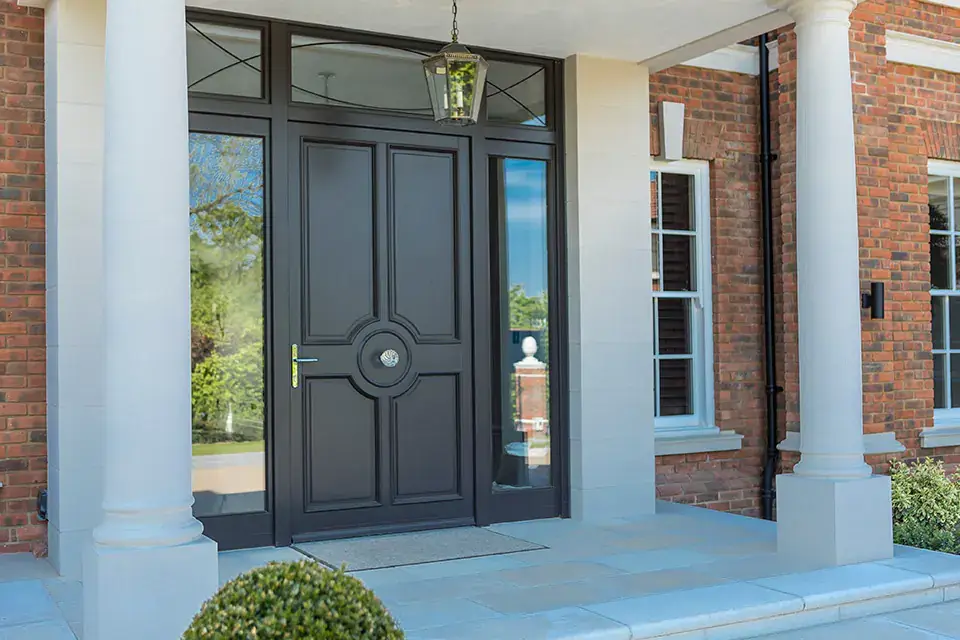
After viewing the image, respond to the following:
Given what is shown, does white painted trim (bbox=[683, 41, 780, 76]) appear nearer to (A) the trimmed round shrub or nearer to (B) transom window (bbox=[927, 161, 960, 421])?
(B) transom window (bbox=[927, 161, 960, 421])

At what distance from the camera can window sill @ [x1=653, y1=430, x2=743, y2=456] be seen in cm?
763

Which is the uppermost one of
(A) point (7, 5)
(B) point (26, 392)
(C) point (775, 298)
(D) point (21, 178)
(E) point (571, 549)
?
(A) point (7, 5)

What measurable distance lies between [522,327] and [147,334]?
3.35 m

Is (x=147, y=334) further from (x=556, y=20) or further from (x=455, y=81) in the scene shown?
(x=556, y=20)

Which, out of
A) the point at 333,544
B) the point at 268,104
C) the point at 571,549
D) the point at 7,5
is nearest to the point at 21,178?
the point at 7,5

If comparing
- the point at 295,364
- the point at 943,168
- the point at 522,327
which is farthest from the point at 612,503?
the point at 943,168

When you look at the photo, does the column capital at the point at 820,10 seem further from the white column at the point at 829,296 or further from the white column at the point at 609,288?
the white column at the point at 609,288

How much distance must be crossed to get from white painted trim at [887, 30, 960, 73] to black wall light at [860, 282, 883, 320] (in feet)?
6.67

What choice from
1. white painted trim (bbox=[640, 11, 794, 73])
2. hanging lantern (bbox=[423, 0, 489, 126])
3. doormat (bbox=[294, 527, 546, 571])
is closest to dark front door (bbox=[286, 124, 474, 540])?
doormat (bbox=[294, 527, 546, 571])

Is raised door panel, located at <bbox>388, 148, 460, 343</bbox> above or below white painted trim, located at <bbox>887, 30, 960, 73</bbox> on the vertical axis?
below

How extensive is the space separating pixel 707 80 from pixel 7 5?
519cm

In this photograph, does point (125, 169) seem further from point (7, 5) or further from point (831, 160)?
point (831, 160)

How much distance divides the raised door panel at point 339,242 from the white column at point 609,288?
4.93 feet

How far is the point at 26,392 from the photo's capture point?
559 cm
